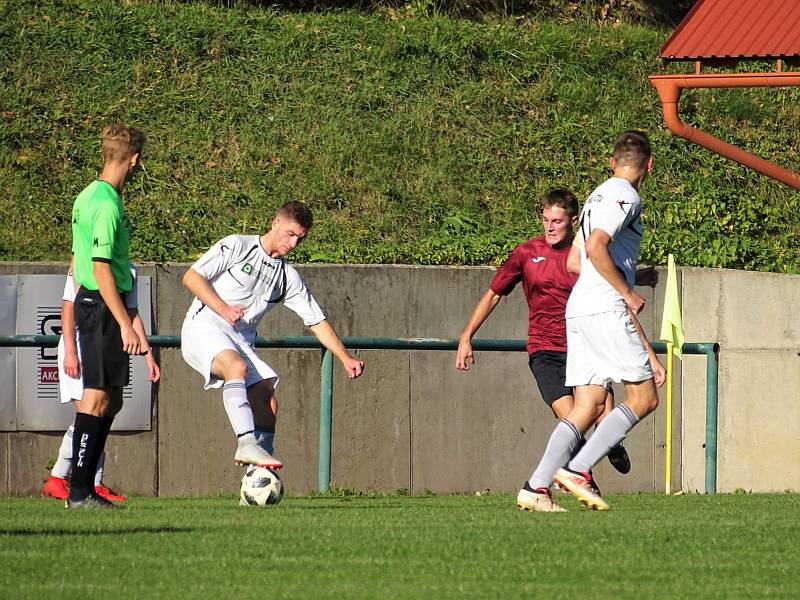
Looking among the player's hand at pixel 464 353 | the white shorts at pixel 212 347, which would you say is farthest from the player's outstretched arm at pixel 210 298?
the player's hand at pixel 464 353

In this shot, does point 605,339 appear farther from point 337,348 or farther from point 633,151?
point 337,348

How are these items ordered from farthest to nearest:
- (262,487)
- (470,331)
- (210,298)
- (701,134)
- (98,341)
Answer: (701,134) < (470,331) < (210,298) < (262,487) < (98,341)

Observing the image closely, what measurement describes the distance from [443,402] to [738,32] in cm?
481

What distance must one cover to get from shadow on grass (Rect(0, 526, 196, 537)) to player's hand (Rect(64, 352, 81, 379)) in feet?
4.71

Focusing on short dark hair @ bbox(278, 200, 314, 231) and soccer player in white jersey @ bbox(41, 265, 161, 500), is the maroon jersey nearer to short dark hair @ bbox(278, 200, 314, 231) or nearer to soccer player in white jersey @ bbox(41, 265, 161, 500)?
short dark hair @ bbox(278, 200, 314, 231)

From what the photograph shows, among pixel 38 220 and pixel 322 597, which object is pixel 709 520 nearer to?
pixel 322 597

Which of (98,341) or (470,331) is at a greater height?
(470,331)

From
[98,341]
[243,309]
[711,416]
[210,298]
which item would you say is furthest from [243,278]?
[711,416]

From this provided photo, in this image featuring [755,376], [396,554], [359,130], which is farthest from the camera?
[359,130]

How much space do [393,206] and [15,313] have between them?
4638mm

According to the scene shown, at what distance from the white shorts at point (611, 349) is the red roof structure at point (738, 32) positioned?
704 cm

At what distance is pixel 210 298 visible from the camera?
8375 mm

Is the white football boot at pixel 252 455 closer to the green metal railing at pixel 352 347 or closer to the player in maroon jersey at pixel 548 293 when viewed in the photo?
the player in maroon jersey at pixel 548 293

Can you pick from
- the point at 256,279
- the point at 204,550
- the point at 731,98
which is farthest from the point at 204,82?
the point at 204,550
